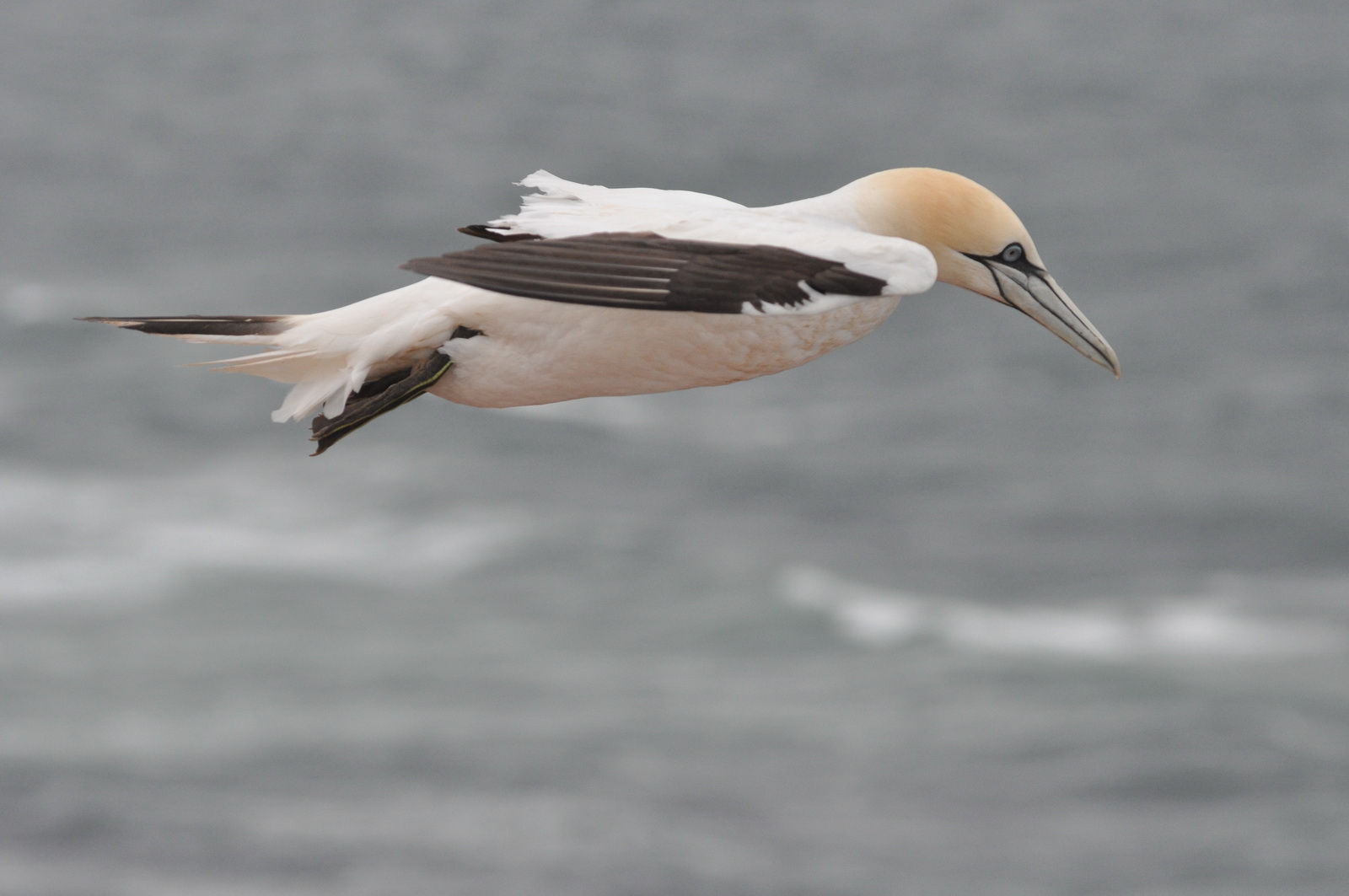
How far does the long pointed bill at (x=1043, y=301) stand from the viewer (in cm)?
959

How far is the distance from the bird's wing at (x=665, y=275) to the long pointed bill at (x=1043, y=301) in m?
1.25

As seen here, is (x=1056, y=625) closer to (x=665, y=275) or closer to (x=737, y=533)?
(x=737, y=533)

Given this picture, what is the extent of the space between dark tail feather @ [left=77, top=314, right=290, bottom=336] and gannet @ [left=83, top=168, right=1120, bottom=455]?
0.05 ft

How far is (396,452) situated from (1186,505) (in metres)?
69.3

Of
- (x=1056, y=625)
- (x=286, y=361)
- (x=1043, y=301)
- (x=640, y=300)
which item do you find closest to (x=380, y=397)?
(x=286, y=361)

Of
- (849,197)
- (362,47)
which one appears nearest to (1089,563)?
(362,47)

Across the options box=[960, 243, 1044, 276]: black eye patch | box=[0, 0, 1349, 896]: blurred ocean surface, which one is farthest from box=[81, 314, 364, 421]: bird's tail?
box=[0, 0, 1349, 896]: blurred ocean surface

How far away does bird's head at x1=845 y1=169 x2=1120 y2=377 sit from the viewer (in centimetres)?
945

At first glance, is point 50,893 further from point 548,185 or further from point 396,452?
point 548,185

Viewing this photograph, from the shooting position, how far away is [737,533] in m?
166

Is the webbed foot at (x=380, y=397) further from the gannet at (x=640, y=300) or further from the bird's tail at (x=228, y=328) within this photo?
the bird's tail at (x=228, y=328)

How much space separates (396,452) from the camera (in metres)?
168

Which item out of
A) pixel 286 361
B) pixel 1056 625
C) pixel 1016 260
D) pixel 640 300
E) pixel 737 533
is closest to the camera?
pixel 640 300

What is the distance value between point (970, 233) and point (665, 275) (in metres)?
1.89
